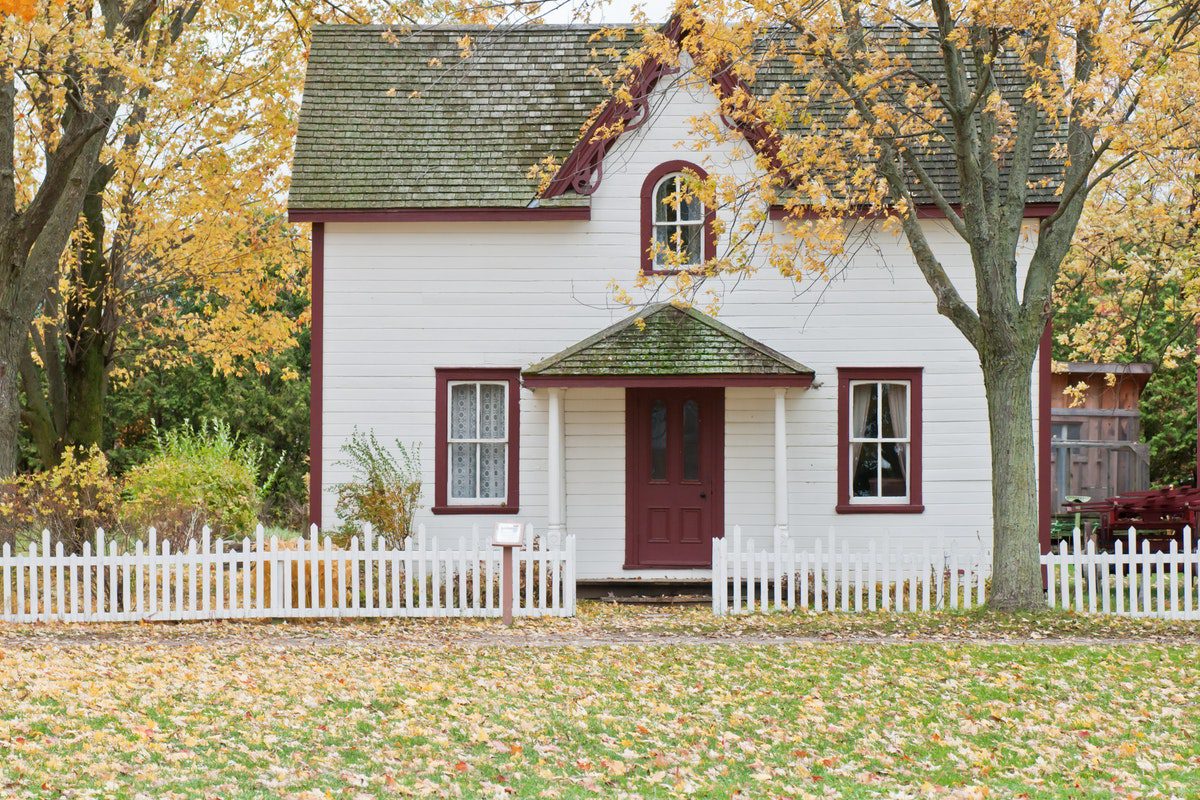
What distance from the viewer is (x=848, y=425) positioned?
18062 millimetres

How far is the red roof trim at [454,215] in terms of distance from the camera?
17688 millimetres

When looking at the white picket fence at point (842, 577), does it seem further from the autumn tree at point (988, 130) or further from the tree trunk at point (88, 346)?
the tree trunk at point (88, 346)

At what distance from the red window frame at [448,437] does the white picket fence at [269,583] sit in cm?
239

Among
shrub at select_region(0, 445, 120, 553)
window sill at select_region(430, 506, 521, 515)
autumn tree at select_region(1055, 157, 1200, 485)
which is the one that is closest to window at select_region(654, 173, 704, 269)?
window sill at select_region(430, 506, 521, 515)

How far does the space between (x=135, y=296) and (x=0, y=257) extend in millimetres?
10916

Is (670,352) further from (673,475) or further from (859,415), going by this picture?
(859,415)

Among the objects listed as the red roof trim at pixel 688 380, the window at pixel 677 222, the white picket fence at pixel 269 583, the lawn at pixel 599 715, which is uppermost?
the window at pixel 677 222

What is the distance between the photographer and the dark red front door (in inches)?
708

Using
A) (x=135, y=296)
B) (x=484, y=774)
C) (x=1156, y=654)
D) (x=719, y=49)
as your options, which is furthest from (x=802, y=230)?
(x=135, y=296)

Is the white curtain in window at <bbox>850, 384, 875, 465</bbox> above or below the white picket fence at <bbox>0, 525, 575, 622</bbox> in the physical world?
above

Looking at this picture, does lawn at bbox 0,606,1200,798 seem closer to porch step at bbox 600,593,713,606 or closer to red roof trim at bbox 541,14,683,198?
porch step at bbox 600,593,713,606

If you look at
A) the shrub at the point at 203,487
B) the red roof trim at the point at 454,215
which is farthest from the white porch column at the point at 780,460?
the shrub at the point at 203,487

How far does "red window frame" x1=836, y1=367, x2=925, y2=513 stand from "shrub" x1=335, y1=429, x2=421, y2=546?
5.72 metres

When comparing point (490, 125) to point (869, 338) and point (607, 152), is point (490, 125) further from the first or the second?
point (869, 338)
